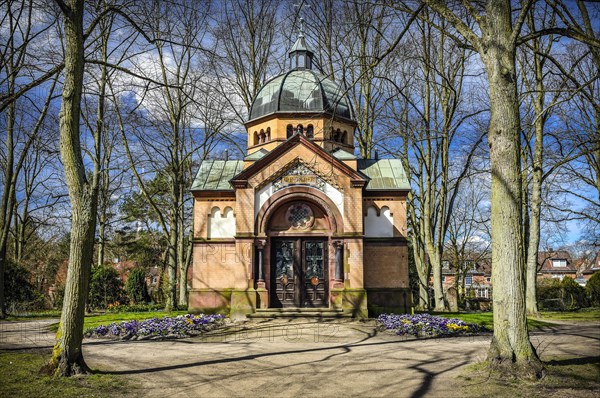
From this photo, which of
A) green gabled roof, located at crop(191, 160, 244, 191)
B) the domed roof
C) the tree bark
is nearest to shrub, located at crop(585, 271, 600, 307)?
the domed roof

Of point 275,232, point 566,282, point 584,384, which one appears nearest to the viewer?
point 584,384

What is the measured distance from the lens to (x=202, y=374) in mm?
8539

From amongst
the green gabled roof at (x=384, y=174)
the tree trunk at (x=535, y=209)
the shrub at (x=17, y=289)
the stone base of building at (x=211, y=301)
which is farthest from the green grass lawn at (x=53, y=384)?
the shrub at (x=17, y=289)

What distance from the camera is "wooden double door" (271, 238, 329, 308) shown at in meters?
19.0

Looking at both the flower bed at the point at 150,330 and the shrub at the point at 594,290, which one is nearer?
the flower bed at the point at 150,330

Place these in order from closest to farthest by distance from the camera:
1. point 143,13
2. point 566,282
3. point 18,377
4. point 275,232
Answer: point 18,377, point 143,13, point 275,232, point 566,282

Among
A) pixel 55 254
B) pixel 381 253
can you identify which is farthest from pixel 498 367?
pixel 55 254

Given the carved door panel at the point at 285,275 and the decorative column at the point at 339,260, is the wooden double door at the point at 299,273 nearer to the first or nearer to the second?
the carved door panel at the point at 285,275

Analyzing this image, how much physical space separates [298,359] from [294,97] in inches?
593

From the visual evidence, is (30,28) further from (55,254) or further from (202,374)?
(55,254)

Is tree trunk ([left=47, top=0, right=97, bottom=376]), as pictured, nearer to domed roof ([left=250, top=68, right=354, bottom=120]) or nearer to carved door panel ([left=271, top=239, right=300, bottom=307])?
carved door panel ([left=271, top=239, right=300, bottom=307])

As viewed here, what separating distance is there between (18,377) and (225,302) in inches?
476

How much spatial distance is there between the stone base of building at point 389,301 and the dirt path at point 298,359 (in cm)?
411

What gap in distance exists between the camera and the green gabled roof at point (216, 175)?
20.9 m
